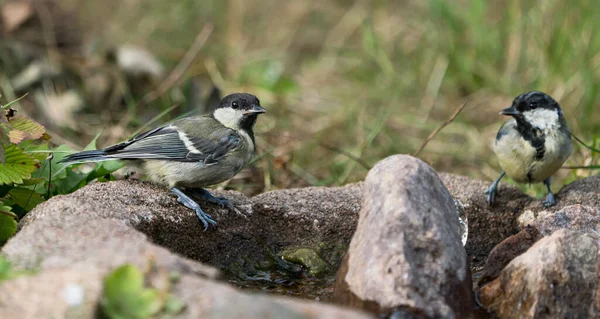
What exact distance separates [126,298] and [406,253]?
951 mm

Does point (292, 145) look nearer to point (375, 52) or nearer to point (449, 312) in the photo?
point (375, 52)

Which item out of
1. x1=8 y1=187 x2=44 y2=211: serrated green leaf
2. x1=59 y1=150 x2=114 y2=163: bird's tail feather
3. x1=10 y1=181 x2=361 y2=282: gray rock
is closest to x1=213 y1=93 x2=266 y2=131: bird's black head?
x1=10 y1=181 x2=361 y2=282: gray rock

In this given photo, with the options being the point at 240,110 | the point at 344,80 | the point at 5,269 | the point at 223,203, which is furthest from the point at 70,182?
the point at 344,80

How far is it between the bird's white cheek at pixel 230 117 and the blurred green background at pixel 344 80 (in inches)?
40.6

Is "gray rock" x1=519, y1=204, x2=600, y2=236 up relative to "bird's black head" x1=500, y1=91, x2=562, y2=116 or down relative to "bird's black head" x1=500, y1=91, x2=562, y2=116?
down

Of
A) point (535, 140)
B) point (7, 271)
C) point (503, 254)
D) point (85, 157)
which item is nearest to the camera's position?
point (7, 271)

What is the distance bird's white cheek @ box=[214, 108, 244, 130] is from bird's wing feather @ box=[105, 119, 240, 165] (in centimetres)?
9

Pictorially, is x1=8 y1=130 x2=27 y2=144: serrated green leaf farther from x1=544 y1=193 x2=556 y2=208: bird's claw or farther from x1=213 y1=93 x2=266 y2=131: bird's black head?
x1=544 y1=193 x2=556 y2=208: bird's claw

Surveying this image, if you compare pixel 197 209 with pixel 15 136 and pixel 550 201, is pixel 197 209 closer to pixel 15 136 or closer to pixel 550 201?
pixel 15 136

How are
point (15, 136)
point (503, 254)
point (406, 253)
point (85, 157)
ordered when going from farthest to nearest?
point (85, 157), point (15, 136), point (503, 254), point (406, 253)

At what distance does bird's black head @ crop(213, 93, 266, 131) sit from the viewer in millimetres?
3656

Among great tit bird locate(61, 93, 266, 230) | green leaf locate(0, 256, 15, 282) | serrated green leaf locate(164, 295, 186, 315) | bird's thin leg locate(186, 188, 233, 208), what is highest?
great tit bird locate(61, 93, 266, 230)

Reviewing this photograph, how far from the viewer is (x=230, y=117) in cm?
370

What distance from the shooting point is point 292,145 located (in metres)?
5.43
